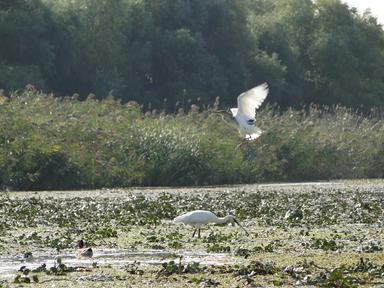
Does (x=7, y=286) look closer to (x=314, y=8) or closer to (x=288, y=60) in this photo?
(x=288, y=60)

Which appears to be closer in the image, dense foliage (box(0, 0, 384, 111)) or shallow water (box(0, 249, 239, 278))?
shallow water (box(0, 249, 239, 278))

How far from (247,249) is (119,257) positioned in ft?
4.42

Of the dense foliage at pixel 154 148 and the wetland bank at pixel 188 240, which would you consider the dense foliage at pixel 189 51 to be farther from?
the wetland bank at pixel 188 240

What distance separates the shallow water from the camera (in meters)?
11.2

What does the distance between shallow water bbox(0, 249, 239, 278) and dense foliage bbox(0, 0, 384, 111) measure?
28.4 m

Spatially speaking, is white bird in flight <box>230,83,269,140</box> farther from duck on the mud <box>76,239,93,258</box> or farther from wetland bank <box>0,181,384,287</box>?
duck on the mud <box>76,239,93,258</box>

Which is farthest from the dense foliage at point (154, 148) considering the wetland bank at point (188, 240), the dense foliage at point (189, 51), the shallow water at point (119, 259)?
the dense foliage at point (189, 51)

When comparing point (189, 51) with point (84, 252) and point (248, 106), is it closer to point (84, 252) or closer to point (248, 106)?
point (248, 106)

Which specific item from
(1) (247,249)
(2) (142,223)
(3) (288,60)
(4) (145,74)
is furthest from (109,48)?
(1) (247,249)

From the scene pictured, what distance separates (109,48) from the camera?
47.9 metres

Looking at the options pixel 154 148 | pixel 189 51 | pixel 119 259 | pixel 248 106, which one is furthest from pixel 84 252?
pixel 189 51

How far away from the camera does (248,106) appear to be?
805 inches

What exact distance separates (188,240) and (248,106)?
723 cm

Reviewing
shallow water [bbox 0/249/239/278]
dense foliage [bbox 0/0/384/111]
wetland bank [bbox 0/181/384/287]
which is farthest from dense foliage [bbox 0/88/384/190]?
dense foliage [bbox 0/0/384/111]
